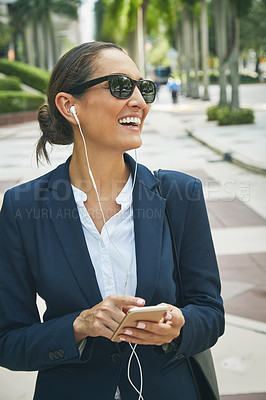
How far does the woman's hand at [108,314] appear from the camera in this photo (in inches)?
67.2

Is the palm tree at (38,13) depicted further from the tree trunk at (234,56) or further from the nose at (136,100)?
the nose at (136,100)

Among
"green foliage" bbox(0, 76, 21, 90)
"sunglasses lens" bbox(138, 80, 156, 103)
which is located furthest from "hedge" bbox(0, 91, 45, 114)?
"sunglasses lens" bbox(138, 80, 156, 103)

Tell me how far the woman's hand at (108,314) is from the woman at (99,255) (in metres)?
0.04

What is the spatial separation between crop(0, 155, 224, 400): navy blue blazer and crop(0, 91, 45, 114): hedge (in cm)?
2578

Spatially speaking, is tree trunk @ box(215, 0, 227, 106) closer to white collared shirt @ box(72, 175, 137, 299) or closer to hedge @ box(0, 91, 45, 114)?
hedge @ box(0, 91, 45, 114)

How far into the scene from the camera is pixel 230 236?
723 cm

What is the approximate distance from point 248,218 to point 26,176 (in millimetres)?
5691

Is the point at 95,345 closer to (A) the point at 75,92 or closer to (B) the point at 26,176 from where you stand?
(A) the point at 75,92

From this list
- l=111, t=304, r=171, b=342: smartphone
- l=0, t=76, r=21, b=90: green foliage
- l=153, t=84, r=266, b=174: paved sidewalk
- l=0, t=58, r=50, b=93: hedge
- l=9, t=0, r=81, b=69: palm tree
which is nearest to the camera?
l=111, t=304, r=171, b=342: smartphone

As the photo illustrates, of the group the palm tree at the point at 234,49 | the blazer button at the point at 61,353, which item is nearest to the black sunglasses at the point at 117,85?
the blazer button at the point at 61,353

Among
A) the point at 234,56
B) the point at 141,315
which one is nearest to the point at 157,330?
the point at 141,315

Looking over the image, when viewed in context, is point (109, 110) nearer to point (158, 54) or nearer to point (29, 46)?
point (29, 46)

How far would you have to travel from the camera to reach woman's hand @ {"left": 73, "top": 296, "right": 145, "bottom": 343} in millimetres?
1708

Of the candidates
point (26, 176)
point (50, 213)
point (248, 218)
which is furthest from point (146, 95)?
point (26, 176)
